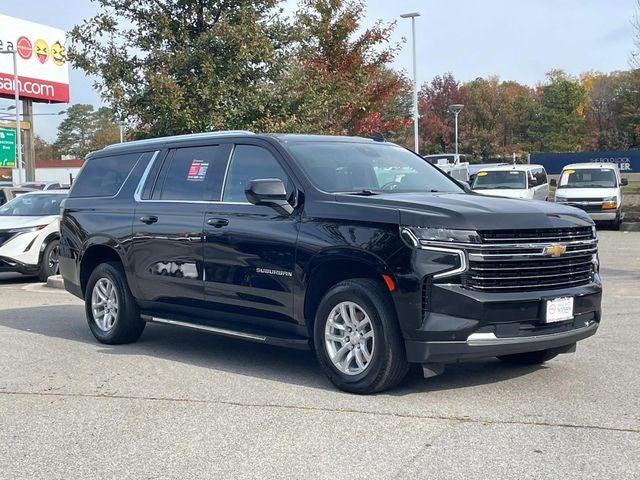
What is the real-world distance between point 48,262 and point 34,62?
3333 centimetres

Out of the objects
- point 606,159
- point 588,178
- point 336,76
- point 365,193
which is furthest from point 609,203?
point 606,159

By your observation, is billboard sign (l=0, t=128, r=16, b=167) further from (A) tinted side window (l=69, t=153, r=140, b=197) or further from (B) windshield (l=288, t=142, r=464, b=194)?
(B) windshield (l=288, t=142, r=464, b=194)

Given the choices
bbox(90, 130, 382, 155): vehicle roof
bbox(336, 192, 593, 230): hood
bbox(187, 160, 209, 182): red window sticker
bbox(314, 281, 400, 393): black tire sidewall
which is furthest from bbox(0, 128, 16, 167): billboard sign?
bbox(336, 192, 593, 230): hood

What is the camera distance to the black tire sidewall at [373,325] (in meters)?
6.05

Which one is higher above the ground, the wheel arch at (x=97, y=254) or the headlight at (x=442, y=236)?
the headlight at (x=442, y=236)

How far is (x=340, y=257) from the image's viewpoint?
630cm

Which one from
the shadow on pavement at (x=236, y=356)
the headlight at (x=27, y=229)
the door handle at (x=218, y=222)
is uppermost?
the door handle at (x=218, y=222)

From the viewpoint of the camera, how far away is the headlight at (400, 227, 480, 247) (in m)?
5.81

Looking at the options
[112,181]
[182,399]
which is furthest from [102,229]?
[182,399]

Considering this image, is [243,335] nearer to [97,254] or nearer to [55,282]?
[97,254]

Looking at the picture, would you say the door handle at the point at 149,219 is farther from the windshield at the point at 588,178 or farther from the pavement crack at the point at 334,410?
the windshield at the point at 588,178

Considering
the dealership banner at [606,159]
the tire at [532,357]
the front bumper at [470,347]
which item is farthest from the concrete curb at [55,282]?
the dealership banner at [606,159]

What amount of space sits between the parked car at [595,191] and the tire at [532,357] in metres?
15.9

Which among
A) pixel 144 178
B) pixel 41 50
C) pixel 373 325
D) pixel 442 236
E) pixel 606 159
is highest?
pixel 41 50
